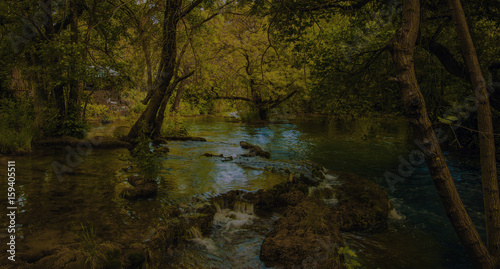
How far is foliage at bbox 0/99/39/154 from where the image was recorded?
28.9 ft

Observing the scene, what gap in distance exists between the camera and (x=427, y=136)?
10.8 ft

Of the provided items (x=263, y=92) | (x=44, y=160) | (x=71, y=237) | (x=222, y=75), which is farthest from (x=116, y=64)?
(x=263, y=92)

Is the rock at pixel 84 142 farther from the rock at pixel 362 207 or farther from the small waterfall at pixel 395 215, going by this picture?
the small waterfall at pixel 395 215

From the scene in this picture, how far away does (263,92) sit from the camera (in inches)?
867

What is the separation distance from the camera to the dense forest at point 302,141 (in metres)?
3.39

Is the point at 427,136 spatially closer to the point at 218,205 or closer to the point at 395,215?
the point at 395,215

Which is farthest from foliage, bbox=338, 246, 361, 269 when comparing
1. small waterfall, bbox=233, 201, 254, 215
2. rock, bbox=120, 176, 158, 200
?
rock, bbox=120, 176, 158, 200

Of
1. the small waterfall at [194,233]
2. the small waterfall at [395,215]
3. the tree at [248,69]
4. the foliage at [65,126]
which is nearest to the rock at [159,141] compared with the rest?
the foliage at [65,126]

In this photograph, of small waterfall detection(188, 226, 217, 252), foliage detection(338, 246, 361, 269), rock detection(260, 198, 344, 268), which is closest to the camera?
foliage detection(338, 246, 361, 269)

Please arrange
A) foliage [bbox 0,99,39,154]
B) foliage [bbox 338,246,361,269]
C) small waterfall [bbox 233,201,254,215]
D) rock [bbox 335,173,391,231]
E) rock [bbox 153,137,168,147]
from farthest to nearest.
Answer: rock [bbox 153,137,168,147] < foliage [bbox 0,99,39,154] < small waterfall [bbox 233,201,254,215] < rock [bbox 335,173,391,231] < foliage [bbox 338,246,361,269]

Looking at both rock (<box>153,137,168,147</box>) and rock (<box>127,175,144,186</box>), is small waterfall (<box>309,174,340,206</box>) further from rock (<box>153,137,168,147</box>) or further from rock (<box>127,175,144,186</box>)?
rock (<box>153,137,168,147</box>)

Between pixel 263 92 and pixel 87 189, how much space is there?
55.0 ft

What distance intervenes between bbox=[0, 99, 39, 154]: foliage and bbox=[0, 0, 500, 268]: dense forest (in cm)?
5

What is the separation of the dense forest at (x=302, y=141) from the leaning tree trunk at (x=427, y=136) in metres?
0.01
